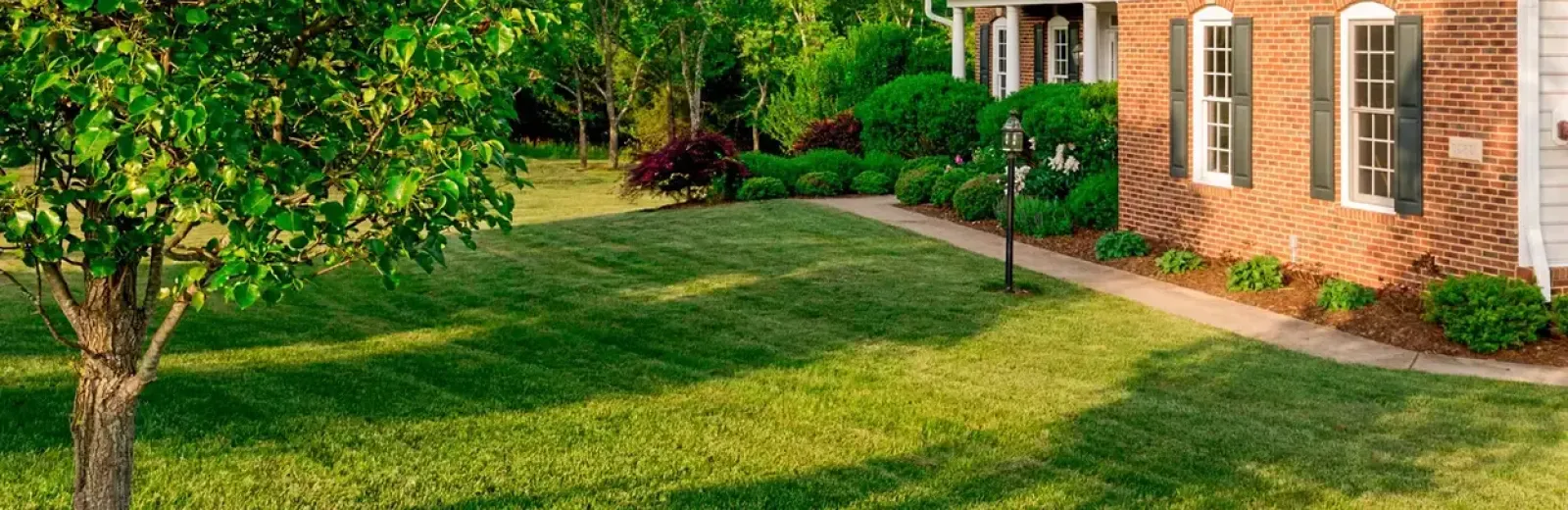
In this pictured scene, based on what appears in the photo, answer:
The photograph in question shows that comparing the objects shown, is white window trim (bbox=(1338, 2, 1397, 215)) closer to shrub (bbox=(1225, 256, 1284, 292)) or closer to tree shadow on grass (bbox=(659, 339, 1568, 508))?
shrub (bbox=(1225, 256, 1284, 292))

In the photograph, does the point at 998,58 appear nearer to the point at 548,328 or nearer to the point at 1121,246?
the point at 1121,246

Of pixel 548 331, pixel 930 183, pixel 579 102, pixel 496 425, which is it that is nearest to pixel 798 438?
pixel 496 425

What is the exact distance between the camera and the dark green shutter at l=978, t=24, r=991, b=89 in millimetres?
32562

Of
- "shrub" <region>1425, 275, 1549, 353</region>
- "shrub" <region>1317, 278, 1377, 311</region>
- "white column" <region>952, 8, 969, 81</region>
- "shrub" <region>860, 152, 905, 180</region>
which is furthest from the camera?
"white column" <region>952, 8, 969, 81</region>

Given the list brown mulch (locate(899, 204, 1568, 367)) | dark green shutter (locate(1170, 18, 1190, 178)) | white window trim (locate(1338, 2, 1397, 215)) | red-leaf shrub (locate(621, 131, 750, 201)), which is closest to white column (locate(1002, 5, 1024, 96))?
red-leaf shrub (locate(621, 131, 750, 201))

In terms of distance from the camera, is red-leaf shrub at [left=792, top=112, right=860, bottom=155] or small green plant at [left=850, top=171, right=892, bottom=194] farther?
red-leaf shrub at [left=792, top=112, right=860, bottom=155]

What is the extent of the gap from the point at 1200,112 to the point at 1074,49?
14020 mm

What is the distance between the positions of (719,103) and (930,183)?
2051cm

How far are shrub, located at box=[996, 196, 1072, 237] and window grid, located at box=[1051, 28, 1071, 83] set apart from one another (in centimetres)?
1137

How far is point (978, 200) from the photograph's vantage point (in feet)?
70.9

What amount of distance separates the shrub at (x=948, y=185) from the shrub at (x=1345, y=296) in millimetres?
8365

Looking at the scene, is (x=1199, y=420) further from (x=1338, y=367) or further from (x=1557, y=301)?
(x=1557, y=301)

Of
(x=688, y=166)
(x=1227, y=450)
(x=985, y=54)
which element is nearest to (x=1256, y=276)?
(x=1227, y=450)

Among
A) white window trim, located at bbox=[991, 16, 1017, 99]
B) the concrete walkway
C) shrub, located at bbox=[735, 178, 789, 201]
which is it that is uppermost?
white window trim, located at bbox=[991, 16, 1017, 99]
